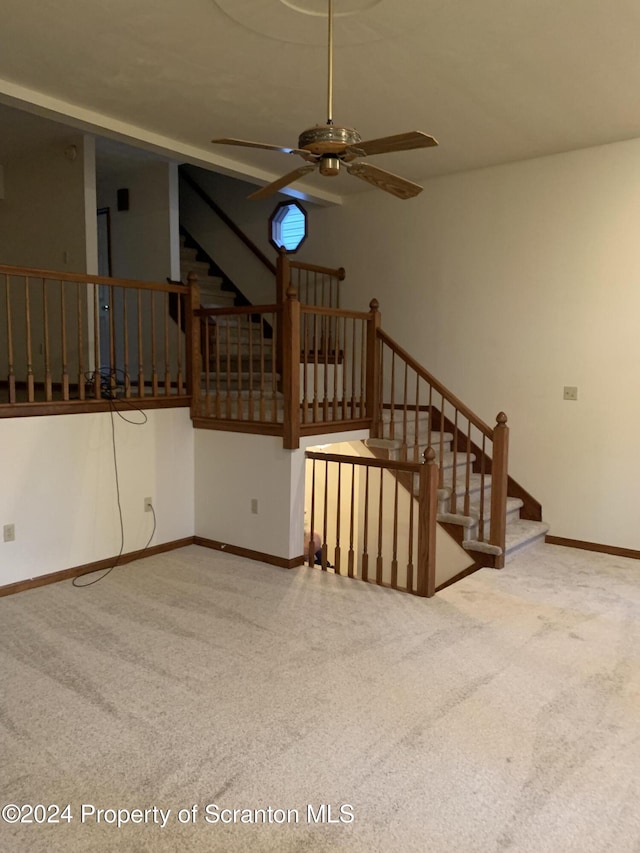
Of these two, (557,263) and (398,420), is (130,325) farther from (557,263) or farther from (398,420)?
(557,263)

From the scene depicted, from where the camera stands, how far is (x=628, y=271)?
15.8 feet

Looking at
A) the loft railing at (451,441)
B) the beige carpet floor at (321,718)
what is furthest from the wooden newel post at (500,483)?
the beige carpet floor at (321,718)

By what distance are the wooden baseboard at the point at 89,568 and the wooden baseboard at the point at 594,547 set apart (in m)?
3.04

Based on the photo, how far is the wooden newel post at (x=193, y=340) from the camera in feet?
16.5

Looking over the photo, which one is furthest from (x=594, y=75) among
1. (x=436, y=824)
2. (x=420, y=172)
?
(x=436, y=824)

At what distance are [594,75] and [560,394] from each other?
7.76 feet

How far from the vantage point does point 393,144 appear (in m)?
2.50

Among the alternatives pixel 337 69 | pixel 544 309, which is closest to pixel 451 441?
pixel 544 309

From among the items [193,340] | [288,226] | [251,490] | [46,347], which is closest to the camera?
[46,347]

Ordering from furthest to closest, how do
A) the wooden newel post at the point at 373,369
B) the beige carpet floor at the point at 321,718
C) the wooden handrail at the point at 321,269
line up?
1. the wooden handrail at the point at 321,269
2. the wooden newel post at the point at 373,369
3. the beige carpet floor at the point at 321,718

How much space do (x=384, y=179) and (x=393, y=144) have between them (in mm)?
411

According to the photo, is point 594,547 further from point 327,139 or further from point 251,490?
point 327,139

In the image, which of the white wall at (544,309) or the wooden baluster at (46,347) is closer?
the wooden baluster at (46,347)

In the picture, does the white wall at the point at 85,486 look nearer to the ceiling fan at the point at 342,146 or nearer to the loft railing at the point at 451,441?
the loft railing at the point at 451,441
